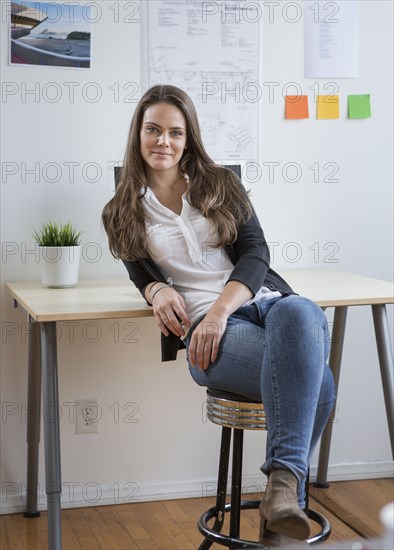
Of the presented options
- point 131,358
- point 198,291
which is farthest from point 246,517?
point 198,291

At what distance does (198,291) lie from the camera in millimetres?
2195

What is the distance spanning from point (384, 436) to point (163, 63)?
1.47 meters

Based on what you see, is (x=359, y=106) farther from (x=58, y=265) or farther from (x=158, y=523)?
(x=158, y=523)

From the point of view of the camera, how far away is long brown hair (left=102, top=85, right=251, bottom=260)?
2205mm

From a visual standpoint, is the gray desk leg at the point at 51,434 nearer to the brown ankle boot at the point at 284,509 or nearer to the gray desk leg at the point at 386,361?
the brown ankle boot at the point at 284,509

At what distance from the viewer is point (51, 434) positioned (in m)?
2.07

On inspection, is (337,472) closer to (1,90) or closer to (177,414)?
(177,414)

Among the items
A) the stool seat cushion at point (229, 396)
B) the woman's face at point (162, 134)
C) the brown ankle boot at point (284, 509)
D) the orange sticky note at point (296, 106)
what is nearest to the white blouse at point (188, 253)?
the woman's face at point (162, 134)

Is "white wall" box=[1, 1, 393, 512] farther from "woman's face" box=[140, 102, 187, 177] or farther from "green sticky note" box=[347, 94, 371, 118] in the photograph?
"woman's face" box=[140, 102, 187, 177]

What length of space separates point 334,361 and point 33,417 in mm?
961

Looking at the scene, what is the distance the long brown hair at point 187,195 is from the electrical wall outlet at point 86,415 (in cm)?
61

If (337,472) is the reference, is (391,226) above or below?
above

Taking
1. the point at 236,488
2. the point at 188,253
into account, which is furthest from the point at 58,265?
the point at 236,488

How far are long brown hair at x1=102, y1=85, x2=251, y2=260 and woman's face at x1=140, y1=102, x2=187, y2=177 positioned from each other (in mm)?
20
